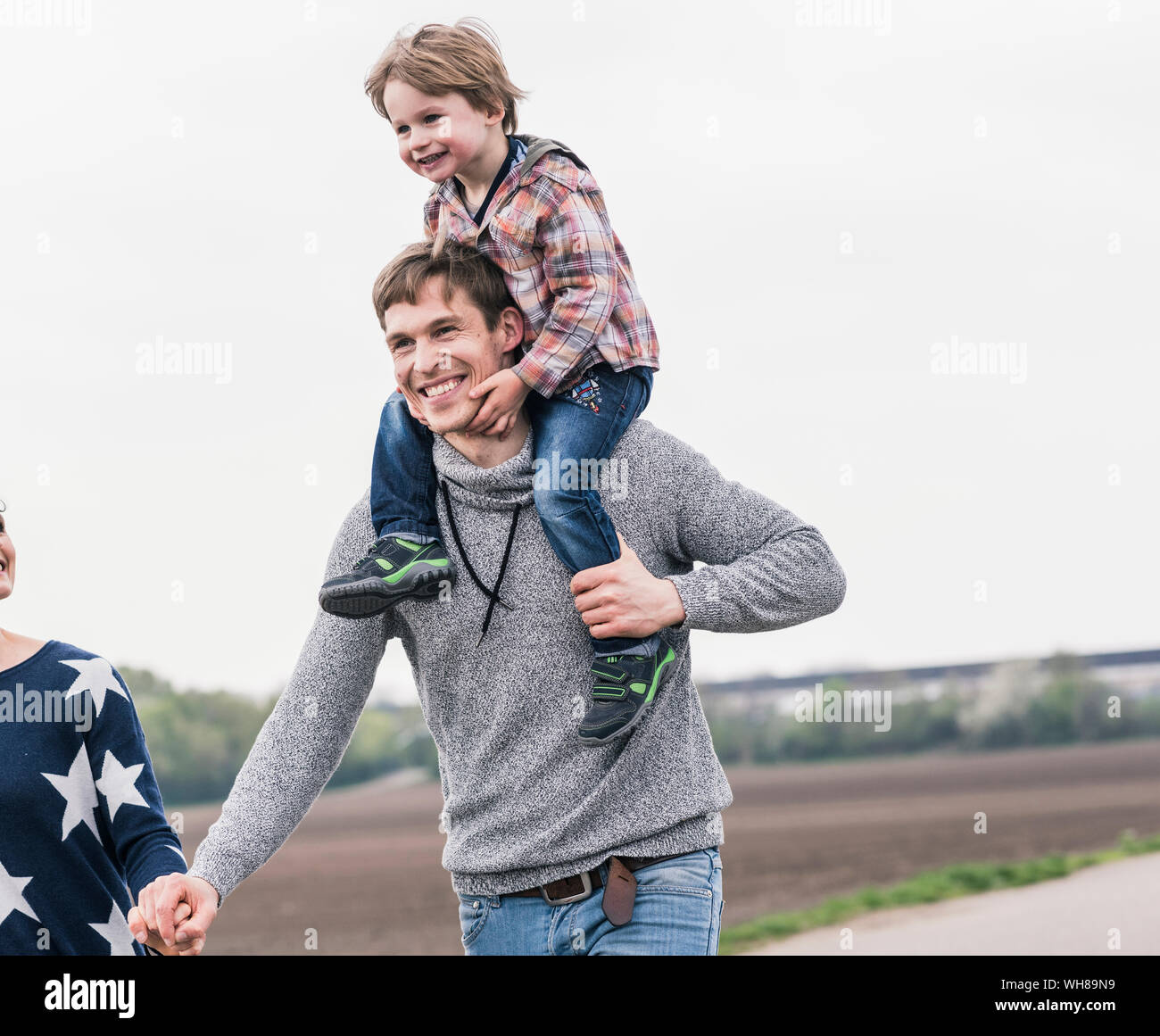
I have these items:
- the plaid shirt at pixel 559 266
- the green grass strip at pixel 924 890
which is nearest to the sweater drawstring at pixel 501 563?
the plaid shirt at pixel 559 266

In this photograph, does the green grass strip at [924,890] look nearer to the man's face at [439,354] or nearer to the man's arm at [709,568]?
the man's arm at [709,568]

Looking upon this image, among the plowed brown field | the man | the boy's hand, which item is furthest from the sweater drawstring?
the plowed brown field

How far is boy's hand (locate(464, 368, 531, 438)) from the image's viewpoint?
109 inches

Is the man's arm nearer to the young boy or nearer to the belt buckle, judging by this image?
the young boy

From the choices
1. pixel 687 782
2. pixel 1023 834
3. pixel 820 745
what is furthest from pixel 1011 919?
pixel 820 745

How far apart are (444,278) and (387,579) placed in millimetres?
577

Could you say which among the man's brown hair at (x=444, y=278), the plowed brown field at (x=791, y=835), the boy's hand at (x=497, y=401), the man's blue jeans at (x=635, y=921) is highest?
the man's brown hair at (x=444, y=278)

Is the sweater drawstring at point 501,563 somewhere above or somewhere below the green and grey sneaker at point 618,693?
above

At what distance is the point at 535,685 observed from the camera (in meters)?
2.67

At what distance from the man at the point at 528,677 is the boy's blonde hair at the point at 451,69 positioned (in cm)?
41

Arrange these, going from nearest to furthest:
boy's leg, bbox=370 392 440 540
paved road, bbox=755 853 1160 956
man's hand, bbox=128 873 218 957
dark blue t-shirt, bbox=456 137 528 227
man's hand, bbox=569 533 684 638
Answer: man's hand, bbox=128 873 218 957 < man's hand, bbox=569 533 684 638 < boy's leg, bbox=370 392 440 540 < dark blue t-shirt, bbox=456 137 528 227 < paved road, bbox=755 853 1160 956

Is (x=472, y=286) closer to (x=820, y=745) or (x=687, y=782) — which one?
→ (x=687, y=782)

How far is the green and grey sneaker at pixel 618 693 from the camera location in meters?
2.54

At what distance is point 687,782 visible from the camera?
2629mm
